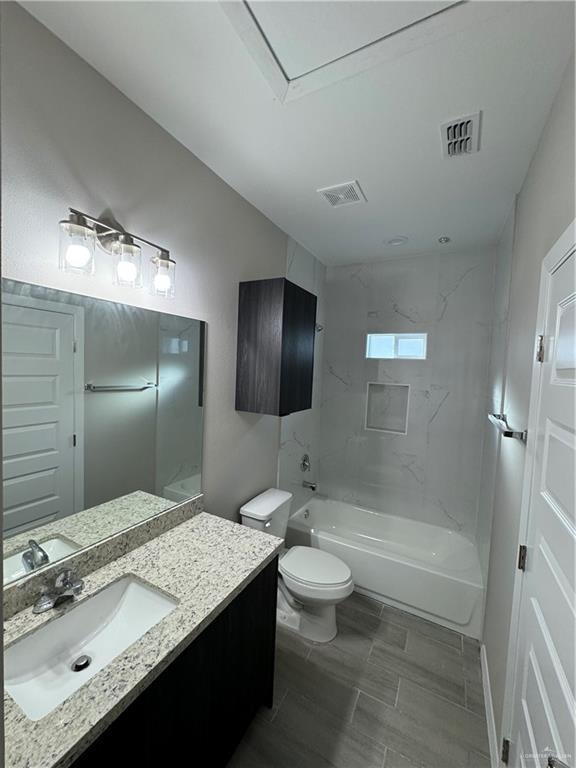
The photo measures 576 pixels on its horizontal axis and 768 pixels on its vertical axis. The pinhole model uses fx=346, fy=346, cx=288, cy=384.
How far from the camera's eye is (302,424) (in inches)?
119

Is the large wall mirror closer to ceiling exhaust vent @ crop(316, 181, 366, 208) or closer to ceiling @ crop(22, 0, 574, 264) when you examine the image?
ceiling @ crop(22, 0, 574, 264)

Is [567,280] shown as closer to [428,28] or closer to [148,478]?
[428,28]

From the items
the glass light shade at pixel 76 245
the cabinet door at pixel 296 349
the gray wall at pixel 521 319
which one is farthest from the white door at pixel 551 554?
the glass light shade at pixel 76 245

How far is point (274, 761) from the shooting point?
1.45 meters

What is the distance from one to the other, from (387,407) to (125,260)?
2428 millimetres

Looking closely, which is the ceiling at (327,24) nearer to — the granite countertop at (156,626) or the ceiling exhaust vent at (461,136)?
the ceiling exhaust vent at (461,136)

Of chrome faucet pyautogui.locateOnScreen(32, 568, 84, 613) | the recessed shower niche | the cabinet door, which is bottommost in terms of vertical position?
chrome faucet pyautogui.locateOnScreen(32, 568, 84, 613)

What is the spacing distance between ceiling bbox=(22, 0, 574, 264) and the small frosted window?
49.1 inches

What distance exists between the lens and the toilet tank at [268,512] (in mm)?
2119

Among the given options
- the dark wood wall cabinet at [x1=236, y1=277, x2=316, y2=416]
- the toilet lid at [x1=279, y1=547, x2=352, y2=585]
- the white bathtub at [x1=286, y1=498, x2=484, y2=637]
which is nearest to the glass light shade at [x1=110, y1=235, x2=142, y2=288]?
the dark wood wall cabinet at [x1=236, y1=277, x2=316, y2=416]

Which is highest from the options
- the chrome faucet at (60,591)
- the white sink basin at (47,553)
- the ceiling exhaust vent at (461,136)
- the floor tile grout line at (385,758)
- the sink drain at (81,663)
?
the ceiling exhaust vent at (461,136)

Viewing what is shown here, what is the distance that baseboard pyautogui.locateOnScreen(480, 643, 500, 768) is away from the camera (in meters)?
1.46

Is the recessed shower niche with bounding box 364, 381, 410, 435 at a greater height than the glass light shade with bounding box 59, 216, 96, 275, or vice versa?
the glass light shade with bounding box 59, 216, 96, 275

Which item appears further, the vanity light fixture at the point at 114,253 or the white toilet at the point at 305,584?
the white toilet at the point at 305,584
